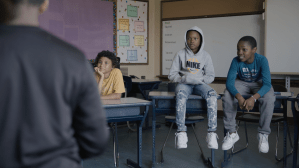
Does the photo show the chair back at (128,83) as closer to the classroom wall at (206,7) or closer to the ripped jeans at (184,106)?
the ripped jeans at (184,106)

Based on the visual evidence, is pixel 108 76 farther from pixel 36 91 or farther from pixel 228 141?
pixel 36 91

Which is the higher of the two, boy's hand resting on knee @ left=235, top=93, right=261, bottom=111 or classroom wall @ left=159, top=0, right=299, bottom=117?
classroom wall @ left=159, top=0, right=299, bottom=117

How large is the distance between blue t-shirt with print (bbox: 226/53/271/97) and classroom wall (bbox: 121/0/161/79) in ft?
9.83

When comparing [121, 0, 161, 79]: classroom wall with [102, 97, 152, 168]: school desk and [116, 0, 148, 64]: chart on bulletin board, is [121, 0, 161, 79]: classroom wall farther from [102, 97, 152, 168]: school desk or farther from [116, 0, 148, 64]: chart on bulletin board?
[102, 97, 152, 168]: school desk

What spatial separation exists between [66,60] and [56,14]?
4364 millimetres

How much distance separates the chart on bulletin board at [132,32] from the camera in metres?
5.33

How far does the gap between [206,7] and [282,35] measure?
1470mm

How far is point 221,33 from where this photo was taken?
16.8 ft

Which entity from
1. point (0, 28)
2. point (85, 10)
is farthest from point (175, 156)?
point (85, 10)

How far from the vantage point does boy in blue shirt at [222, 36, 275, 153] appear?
8.37ft

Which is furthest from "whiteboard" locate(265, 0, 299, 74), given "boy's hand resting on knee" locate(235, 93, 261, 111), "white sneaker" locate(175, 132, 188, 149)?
"white sneaker" locate(175, 132, 188, 149)

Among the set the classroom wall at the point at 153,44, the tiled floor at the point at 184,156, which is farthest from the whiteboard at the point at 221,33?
the tiled floor at the point at 184,156

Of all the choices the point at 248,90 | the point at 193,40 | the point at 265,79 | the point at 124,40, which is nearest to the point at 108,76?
the point at 193,40

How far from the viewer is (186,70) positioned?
9.45 ft
